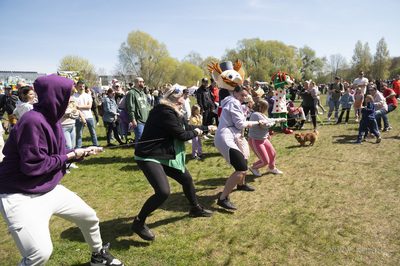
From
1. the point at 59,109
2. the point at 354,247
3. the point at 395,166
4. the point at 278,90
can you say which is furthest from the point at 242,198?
the point at 278,90

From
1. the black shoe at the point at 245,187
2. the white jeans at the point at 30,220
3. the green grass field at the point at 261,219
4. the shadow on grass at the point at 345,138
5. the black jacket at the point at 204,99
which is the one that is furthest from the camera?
the black jacket at the point at 204,99

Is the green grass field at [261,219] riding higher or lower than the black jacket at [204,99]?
lower

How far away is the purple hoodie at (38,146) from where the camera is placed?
2.11 meters

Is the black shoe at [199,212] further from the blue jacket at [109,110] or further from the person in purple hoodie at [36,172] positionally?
the blue jacket at [109,110]

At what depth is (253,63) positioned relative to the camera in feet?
180

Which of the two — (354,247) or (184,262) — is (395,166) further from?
(184,262)

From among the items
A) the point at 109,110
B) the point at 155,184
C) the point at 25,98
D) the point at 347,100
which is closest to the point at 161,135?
the point at 155,184

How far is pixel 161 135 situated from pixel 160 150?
207 millimetres

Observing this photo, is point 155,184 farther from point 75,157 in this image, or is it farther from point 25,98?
point 25,98

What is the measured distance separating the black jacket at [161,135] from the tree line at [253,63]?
42830 mm

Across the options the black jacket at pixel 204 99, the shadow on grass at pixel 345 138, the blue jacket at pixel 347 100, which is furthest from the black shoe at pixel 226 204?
the blue jacket at pixel 347 100

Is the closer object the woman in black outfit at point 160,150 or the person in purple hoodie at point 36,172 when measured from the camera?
the person in purple hoodie at point 36,172

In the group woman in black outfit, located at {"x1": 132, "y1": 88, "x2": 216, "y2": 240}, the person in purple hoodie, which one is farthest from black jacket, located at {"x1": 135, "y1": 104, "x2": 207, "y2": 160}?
the person in purple hoodie

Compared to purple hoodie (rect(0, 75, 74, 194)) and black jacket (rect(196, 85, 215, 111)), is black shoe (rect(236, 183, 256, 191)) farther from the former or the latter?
black jacket (rect(196, 85, 215, 111))
